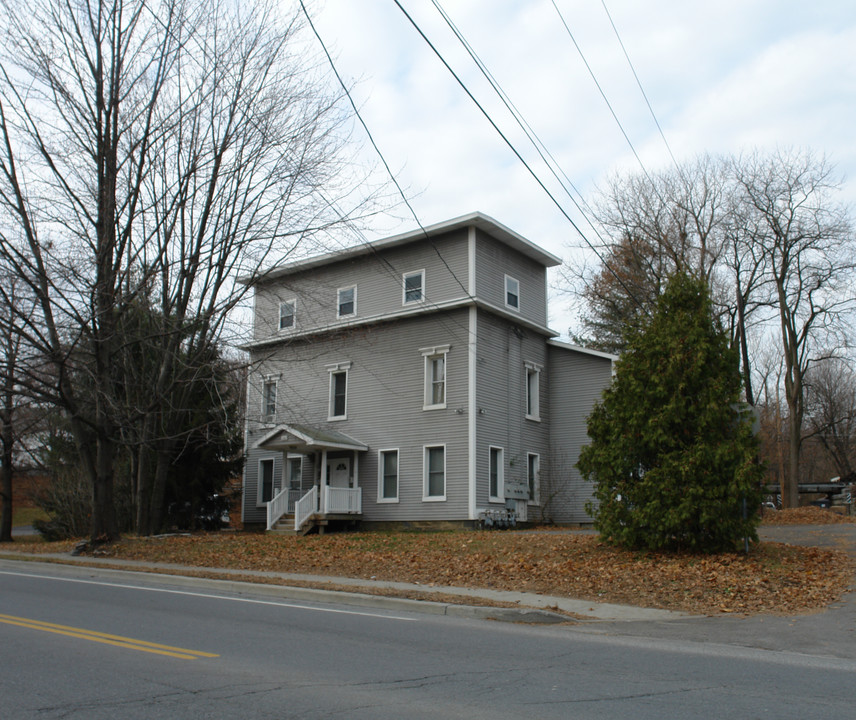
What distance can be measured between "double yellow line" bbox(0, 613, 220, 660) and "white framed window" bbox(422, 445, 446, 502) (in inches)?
Answer: 687

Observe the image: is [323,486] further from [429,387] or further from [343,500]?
[429,387]

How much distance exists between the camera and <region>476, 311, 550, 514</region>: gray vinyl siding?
2577 centimetres

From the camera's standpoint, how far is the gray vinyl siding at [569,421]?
1101 inches

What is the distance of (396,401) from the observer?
27391mm

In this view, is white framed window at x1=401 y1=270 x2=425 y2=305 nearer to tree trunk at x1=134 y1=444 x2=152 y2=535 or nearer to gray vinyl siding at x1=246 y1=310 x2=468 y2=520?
gray vinyl siding at x1=246 y1=310 x2=468 y2=520

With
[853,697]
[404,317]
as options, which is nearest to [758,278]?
[404,317]

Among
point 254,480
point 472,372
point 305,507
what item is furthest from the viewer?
point 254,480

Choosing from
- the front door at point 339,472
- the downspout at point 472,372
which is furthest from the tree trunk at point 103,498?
the downspout at point 472,372

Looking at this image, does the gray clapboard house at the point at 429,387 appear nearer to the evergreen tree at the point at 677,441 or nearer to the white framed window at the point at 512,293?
the white framed window at the point at 512,293

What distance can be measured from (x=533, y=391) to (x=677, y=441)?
1410 centimetres

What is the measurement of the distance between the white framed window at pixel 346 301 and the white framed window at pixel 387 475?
17.5 ft

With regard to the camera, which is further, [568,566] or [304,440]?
[304,440]

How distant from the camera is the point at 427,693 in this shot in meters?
5.91

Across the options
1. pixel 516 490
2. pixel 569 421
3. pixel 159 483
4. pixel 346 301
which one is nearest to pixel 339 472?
pixel 346 301
